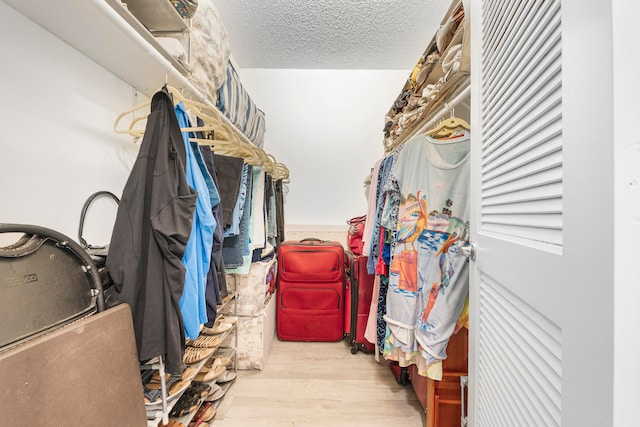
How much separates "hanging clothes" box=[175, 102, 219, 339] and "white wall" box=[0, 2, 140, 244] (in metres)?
0.36

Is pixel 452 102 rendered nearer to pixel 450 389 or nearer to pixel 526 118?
pixel 526 118

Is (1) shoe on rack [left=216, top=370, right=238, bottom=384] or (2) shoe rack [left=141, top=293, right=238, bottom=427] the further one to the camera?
(1) shoe on rack [left=216, top=370, right=238, bottom=384]

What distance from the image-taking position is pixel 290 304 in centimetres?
198

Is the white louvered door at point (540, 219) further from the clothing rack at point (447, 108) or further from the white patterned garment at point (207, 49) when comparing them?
the white patterned garment at point (207, 49)

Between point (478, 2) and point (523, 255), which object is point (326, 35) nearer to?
point (478, 2)

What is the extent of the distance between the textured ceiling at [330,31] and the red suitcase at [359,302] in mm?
1736

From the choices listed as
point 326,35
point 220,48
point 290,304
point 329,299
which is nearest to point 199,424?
point 290,304

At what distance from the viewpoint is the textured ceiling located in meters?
1.58

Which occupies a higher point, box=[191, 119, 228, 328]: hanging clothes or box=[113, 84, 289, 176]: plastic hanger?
box=[113, 84, 289, 176]: plastic hanger

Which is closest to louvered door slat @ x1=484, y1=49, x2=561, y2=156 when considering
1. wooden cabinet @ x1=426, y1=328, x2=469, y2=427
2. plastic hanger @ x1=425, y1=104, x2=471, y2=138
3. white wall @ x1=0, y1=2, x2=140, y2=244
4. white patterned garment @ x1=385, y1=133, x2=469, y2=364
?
white patterned garment @ x1=385, y1=133, x2=469, y2=364

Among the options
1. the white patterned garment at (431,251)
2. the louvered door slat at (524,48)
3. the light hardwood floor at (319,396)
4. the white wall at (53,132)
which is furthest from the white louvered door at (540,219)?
the white wall at (53,132)

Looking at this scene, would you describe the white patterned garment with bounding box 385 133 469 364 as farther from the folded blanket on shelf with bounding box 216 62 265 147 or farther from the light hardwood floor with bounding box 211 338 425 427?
the folded blanket on shelf with bounding box 216 62 265 147

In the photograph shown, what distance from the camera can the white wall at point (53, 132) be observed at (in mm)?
671

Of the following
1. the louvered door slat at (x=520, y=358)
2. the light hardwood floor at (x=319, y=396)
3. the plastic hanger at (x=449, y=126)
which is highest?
the plastic hanger at (x=449, y=126)
